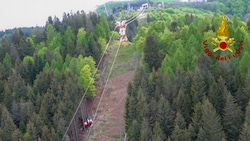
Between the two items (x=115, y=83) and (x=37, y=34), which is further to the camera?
(x=37, y=34)

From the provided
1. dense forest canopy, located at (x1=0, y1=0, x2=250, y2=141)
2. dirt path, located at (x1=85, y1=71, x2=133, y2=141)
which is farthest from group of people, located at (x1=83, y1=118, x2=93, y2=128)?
dense forest canopy, located at (x1=0, y1=0, x2=250, y2=141)

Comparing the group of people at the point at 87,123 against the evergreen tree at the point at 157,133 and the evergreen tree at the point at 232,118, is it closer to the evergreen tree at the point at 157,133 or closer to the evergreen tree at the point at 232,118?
the evergreen tree at the point at 157,133

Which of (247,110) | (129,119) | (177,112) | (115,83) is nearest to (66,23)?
(115,83)

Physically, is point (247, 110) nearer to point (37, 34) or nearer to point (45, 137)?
point (45, 137)

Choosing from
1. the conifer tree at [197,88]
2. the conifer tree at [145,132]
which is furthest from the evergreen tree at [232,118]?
the conifer tree at [145,132]

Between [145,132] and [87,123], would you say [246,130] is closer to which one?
[145,132]

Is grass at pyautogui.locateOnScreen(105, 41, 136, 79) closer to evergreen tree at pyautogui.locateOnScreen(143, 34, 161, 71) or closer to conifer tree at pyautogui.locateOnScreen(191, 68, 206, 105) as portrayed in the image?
evergreen tree at pyautogui.locateOnScreen(143, 34, 161, 71)

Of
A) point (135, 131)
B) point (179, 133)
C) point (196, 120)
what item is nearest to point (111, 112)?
point (135, 131)

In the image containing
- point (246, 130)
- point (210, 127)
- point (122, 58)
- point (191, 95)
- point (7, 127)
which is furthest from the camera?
point (122, 58)
